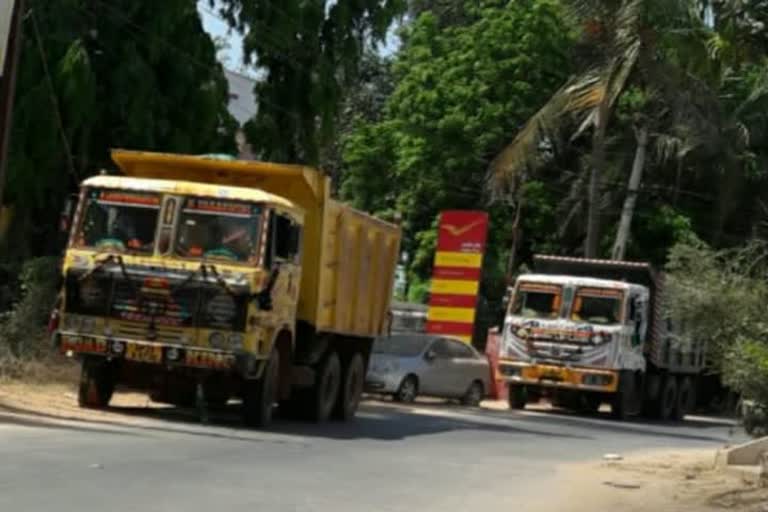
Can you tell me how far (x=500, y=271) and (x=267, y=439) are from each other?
1066 inches

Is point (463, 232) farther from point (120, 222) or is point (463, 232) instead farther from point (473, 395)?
point (120, 222)

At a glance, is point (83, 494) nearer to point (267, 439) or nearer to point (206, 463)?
point (206, 463)

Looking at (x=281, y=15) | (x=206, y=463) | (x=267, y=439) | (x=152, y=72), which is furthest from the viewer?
(x=281, y=15)

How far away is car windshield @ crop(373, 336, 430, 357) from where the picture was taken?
2925cm

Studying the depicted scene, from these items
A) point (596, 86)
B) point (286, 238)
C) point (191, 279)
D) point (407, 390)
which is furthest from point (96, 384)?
point (596, 86)

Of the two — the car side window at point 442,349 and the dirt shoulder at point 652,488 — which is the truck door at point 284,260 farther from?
the car side window at point 442,349

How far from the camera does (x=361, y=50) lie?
99.2 ft

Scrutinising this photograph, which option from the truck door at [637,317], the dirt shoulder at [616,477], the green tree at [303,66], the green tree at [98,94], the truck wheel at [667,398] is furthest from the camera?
the truck wheel at [667,398]

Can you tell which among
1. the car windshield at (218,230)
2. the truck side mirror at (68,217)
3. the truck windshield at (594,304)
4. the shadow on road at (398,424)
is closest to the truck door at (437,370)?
the shadow on road at (398,424)

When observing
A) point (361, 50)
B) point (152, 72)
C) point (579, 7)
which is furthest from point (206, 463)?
point (579, 7)

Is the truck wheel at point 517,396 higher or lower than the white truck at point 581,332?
lower

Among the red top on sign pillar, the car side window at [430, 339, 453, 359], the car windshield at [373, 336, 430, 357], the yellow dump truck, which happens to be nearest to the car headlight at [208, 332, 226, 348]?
the yellow dump truck

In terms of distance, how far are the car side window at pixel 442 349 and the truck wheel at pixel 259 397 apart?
11.3 metres

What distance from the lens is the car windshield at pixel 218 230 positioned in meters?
17.8
